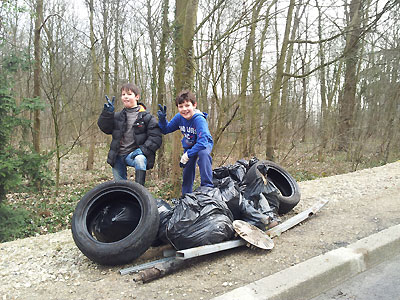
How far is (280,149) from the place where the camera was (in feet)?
38.8

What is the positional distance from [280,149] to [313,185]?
17.5 ft

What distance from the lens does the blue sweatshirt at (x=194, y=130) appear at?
423cm

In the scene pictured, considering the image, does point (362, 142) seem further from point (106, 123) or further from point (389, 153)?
point (106, 123)

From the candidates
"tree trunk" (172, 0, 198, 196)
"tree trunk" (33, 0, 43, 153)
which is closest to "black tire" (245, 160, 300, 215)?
"tree trunk" (172, 0, 198, 196)

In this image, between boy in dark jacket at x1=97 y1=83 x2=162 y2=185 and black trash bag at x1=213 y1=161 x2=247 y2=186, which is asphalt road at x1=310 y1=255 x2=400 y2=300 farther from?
boy in dark jacket at x1=97 y1=83 x2=162 y2=185

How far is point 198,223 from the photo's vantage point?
316 cm

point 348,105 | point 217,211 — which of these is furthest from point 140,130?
Result: point 348,105

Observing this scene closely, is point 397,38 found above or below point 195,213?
above

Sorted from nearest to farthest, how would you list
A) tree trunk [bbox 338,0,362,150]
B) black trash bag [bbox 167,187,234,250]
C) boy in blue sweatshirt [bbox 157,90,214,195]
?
black trash bag [bbox 167,187,234,250]
boy in blue sweatshirt [bbox 157,90,214,195]
tree trunk [bbox 338,0,362,150]

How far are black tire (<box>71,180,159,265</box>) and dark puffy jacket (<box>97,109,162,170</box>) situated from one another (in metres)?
0.81

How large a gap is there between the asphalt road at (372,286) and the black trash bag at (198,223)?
105cm

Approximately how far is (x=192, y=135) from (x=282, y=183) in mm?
1740

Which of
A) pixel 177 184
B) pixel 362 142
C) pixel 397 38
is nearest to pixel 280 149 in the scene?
pixel 362 142

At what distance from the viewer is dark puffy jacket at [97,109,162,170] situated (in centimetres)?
421
